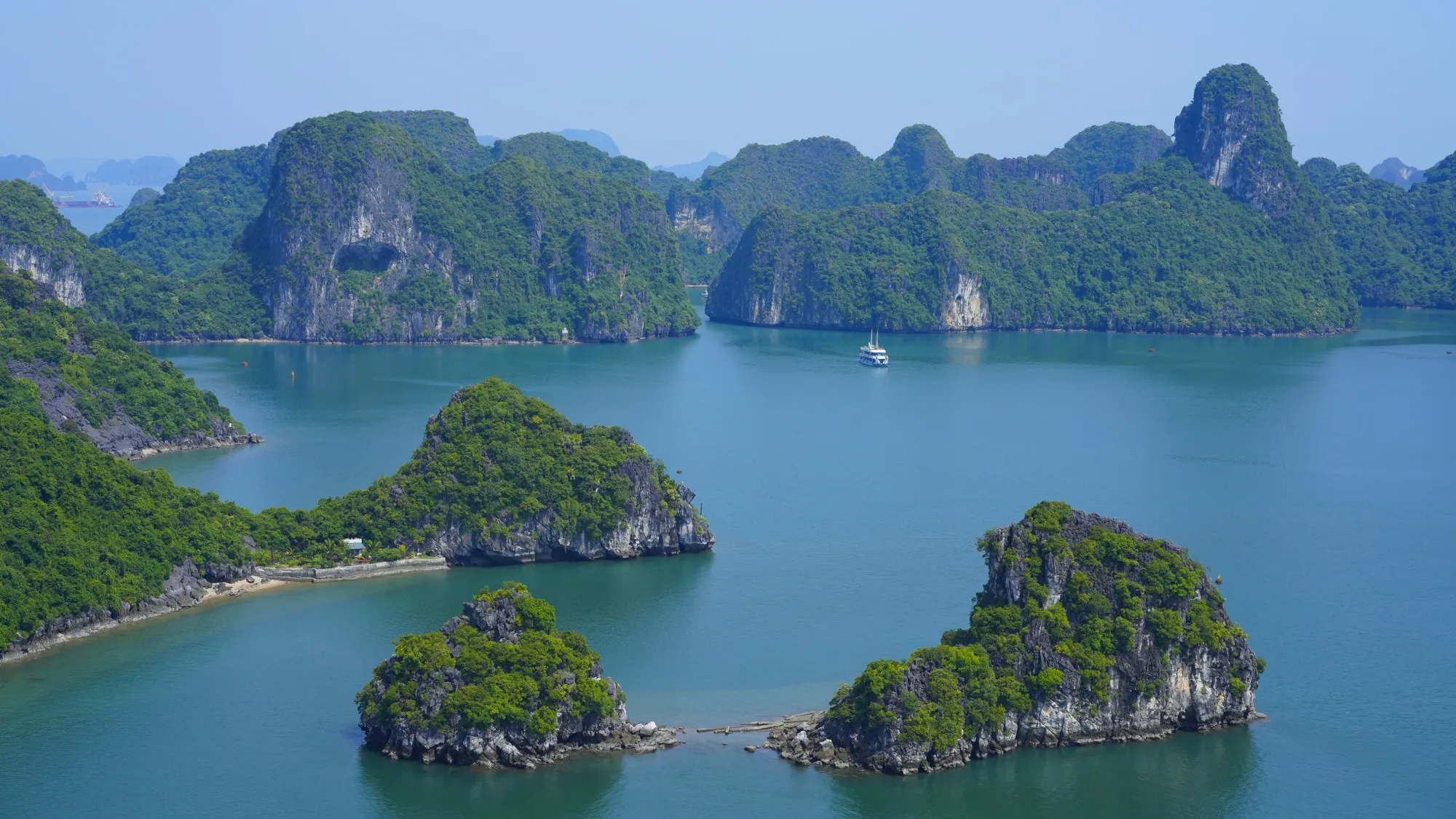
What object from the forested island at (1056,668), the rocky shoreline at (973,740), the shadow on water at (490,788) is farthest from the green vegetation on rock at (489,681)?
the forested island at (1056,668)

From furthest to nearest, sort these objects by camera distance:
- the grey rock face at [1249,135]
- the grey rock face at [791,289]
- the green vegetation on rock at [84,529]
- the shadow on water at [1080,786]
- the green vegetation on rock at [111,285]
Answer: the grey rock face at [1249,135], the grey rock face at [791,289], the green vegetation on rock at [111,285], the green vegetation on rock at [84,529], the shadow on water at [1080,786]

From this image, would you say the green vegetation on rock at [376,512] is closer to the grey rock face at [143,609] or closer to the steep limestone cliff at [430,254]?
the grey rock face at [143,609]

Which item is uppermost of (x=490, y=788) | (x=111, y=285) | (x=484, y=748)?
(x=111, y=285)

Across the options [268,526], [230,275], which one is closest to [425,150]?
[230,275]

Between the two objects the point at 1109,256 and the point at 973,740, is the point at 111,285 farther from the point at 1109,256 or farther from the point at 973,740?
the point at 973,740

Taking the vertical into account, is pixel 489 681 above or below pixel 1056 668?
below

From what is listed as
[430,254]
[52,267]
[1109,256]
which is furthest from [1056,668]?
[1109,256]

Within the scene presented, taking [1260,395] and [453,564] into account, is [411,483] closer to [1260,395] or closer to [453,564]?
[453,564]
